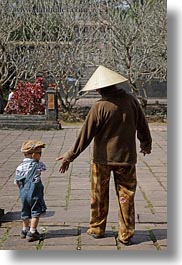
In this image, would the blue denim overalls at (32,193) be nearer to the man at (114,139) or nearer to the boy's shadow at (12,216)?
the man at (114,139)


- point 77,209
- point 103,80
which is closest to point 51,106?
point 77,209

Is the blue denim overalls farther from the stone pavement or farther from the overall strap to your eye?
the stone pavement

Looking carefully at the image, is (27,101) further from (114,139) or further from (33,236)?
(114,139)

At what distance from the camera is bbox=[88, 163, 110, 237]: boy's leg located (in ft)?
14.1

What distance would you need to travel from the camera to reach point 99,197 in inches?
172

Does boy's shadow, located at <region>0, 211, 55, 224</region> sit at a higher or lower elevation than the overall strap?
lower

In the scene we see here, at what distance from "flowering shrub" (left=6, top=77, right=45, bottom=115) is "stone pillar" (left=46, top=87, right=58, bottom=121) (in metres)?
0.66

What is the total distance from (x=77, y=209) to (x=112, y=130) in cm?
173

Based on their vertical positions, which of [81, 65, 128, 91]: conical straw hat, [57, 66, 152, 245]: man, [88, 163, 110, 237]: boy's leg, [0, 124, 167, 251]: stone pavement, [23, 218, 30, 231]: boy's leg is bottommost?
[0, 124, 167, 251]: stone pavement

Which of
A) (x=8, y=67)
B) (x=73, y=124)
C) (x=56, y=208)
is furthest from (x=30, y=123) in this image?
(x=56, y=208)

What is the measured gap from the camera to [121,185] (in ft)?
14.1

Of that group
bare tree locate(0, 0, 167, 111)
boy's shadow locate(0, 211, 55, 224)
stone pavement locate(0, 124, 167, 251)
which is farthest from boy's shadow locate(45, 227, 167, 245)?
bare tree locate(0, 0, 167, 111)

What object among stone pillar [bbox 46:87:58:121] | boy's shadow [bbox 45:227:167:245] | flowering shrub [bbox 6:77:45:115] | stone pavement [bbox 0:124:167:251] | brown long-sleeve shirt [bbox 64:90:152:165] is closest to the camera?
brown long-sleeve shirt [bbox 64:90:152:165]

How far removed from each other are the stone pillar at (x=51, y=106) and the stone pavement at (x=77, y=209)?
4.72 m
